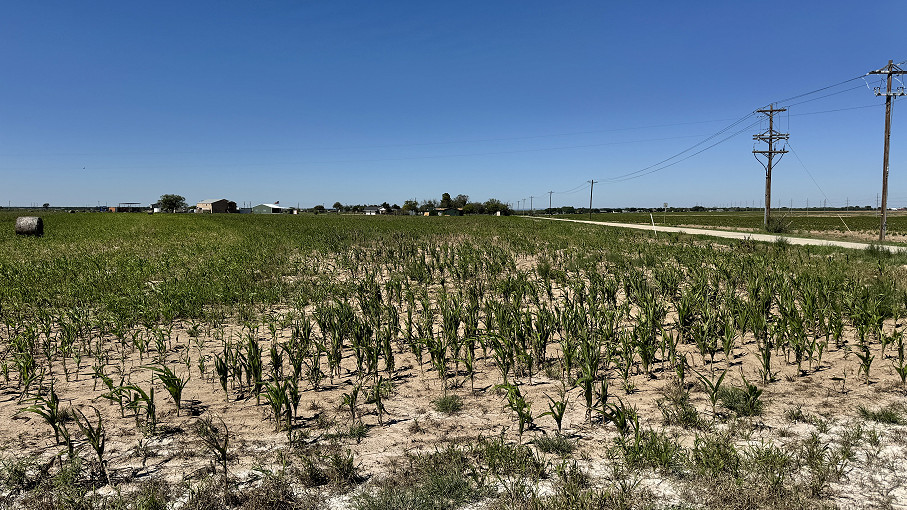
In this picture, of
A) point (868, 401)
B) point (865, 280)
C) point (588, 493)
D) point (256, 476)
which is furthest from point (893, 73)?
point (256, 476)

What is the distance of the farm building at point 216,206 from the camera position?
151625 mm

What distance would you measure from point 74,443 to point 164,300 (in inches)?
229

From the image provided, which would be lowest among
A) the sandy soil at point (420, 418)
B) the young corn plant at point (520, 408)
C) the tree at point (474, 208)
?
the sandy soil at point (420, 418)

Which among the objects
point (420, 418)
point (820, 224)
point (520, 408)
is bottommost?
point (420, 418)

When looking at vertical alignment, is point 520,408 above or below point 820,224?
below

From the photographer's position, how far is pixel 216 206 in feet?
499

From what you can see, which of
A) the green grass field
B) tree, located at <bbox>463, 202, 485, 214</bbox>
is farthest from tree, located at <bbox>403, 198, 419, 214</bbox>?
the green grass field

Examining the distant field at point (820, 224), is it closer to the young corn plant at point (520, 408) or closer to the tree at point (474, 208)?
the young corn plant at point (520, 408)

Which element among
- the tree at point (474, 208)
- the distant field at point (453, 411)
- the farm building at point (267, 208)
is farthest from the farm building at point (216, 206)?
the distant field at point (453, 411)

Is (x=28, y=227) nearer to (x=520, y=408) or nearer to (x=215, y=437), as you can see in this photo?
(x=215, y=437)

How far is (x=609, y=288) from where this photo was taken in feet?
30.2

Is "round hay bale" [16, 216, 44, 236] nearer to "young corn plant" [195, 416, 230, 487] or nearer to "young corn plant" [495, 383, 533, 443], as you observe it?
"young corn plant" [195, 416, 230, 487]

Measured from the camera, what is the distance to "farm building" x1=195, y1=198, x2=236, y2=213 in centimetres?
15162

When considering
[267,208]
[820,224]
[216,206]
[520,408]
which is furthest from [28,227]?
[267,208]
